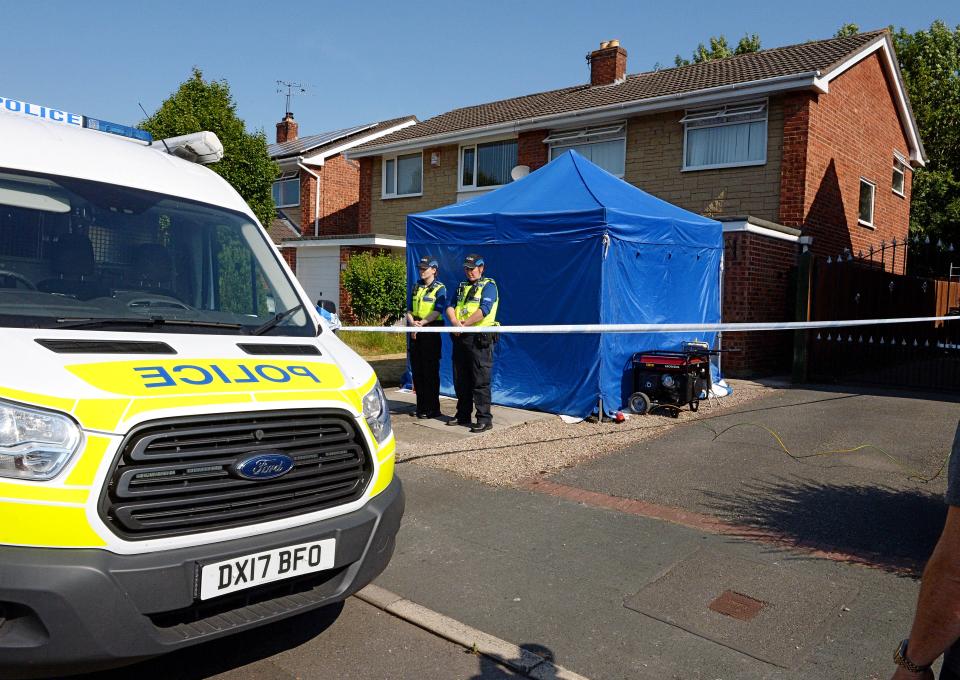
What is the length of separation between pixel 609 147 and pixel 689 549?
13.7 meters

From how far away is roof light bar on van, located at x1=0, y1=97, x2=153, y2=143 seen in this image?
451cm

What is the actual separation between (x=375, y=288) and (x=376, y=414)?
1544 cm

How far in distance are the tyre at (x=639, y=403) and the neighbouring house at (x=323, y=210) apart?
12595 mm

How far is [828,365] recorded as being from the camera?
12.3m

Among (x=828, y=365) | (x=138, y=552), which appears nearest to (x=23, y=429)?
(x=138, y=552)

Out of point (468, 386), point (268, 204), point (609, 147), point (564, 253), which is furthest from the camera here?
point (268, 204)

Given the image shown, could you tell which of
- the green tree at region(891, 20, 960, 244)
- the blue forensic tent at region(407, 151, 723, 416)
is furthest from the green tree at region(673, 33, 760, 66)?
the blue forensic tent at region(407, 151, 723, 416)

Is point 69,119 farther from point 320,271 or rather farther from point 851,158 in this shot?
point 320,271

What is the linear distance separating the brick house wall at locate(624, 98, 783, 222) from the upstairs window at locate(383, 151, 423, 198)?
7046 mm

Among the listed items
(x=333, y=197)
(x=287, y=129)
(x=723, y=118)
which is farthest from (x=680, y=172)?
(x=287, y=129)

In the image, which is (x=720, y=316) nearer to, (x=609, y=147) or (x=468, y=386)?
(x=468, y=386)

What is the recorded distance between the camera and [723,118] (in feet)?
49.6

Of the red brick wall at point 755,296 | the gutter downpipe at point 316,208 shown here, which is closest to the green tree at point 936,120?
the red brick wall at point 755,296

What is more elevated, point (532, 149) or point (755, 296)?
point (532, 149)
